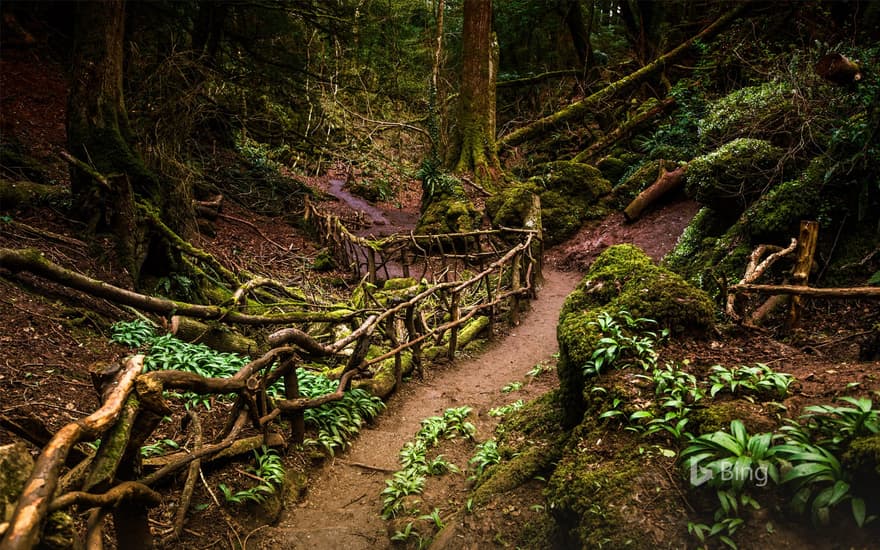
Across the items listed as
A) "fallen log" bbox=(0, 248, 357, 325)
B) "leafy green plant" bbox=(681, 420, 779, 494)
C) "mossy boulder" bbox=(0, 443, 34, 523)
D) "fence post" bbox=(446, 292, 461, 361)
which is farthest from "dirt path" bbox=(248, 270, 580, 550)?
"leafy green plant" bbox=(681, 420, 779, 494)

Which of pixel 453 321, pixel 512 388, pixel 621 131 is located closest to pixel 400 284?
pixel 453 321

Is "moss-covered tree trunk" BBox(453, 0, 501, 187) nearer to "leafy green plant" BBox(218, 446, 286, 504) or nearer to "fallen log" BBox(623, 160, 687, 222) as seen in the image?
"fallen log" BBox(623, 160, 687, 222)

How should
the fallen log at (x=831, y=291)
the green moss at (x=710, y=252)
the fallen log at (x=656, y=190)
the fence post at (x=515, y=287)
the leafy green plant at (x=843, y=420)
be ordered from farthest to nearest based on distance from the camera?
1. the fallen log at (x=656, y=190)
2. the fence post at (x=515, y=287)
3. the green moss at (x=710, y=252)
4. the fallen log at (x=831, y=291)
5. the leafy green plant at (x=843, y=420)

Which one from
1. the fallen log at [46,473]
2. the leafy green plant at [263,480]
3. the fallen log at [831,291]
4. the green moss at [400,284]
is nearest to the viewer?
the fallen log at [46,473]

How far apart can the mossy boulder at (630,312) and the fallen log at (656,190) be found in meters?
9.07

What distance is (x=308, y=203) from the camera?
49.7ft

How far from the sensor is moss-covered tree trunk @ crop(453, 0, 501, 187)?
599 inches

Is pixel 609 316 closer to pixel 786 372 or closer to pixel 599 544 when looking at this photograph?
pixel 786 372

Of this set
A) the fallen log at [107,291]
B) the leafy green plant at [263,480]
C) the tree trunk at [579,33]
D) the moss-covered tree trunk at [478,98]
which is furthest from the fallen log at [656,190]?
Answer: the leafy green plant at [263,480]

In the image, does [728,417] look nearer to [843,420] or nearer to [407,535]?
[843,420]

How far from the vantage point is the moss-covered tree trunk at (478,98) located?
599 inches

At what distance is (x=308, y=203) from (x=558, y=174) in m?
8.06

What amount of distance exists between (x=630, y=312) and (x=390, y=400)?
355cm

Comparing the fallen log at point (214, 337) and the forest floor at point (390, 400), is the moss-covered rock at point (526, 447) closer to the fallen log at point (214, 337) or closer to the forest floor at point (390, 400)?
the forest floor at point (390, 400)
